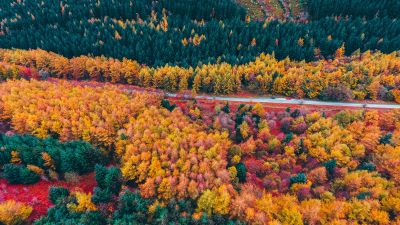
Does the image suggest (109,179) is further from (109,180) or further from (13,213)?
(13,213)

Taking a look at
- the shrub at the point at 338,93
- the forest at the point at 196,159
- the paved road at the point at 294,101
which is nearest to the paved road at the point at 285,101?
the paved road at the point at 294,101

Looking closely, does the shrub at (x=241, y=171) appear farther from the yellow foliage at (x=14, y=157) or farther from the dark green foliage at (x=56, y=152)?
the yellow foliage at (x=14, y=157)

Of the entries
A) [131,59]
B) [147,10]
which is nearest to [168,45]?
[131,59]

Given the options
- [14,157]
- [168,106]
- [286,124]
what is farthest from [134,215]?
[286,124]

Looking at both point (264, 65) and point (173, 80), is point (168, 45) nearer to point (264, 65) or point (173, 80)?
point (173, 80)

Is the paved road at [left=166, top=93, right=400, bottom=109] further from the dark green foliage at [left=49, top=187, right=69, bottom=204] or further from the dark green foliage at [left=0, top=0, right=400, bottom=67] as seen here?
the dark green foliage at [left=49, top=187, right=69, bottom=204]

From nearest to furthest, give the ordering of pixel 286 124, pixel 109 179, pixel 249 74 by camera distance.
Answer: pixel 109 179 < pixel 286 124 < pixel 249 74
